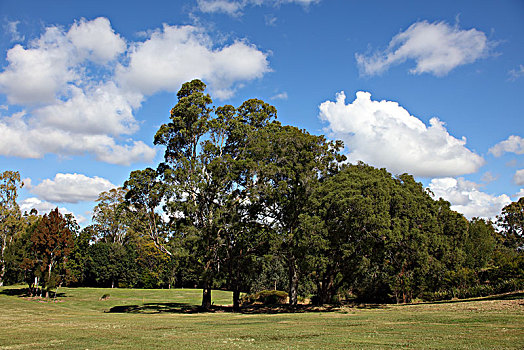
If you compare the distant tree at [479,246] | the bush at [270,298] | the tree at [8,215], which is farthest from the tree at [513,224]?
the tree at [8,215]

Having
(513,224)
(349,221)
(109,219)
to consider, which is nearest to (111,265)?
(109,219)

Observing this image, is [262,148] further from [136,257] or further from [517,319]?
[136,257]

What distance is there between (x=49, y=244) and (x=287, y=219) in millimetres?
25982

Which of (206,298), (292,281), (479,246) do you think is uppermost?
(479,246)

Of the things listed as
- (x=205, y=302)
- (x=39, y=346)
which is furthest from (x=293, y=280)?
(x=39, y=346)

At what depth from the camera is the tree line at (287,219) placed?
2833 cm

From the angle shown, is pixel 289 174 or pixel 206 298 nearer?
pixel 289 174

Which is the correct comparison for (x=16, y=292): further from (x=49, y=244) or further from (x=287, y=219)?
(x=287, y=219)

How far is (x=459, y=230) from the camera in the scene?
36.8 meters

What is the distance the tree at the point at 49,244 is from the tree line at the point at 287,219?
13 centimetres

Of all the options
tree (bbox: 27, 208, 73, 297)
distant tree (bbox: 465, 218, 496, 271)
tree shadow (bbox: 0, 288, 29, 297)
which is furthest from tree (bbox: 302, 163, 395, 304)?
tree shadow (bbox: 0, 288, 29, 297)

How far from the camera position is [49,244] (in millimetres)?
39656

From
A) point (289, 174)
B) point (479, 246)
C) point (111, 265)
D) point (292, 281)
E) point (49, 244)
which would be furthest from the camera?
point (111, 265)

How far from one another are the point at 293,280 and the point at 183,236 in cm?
1025
